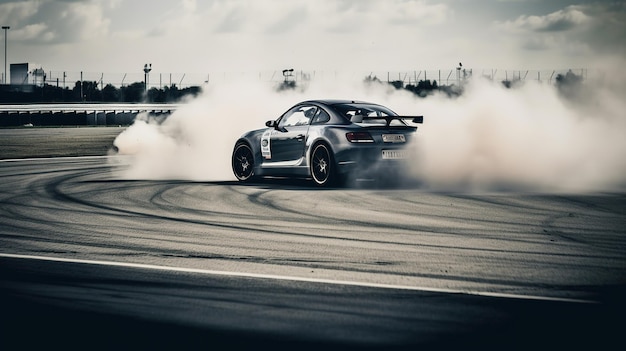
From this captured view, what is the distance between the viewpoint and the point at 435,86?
70.6 m

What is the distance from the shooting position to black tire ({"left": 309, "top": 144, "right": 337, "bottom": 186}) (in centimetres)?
1527

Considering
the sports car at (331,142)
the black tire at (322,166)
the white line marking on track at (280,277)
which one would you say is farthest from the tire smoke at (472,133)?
the white line marking on track at (280,277)

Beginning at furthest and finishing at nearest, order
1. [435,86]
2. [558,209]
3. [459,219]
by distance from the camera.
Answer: [435,86]
[558,209]
[459,219]

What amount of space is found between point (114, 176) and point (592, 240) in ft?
38.0

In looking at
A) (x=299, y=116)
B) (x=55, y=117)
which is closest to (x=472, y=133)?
(x=299, y=116)

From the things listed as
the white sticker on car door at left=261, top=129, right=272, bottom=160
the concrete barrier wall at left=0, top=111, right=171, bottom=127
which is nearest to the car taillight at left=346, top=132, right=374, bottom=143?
the white sticker on car door at left=261, top=129, right=272, bottom=160

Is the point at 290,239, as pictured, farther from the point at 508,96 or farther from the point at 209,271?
the point at 508,96

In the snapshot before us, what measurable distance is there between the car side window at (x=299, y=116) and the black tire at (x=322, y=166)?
743 mm

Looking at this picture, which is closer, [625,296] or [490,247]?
[625,296]

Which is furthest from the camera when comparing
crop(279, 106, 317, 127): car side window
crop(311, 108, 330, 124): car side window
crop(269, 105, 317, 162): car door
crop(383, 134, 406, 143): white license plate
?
crop(279, 106, 317, 127): car side window

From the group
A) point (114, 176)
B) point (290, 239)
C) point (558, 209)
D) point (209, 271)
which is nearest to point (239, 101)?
point (114, 176)

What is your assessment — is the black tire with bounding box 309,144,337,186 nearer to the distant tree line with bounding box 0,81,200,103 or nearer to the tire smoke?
the tire smoke

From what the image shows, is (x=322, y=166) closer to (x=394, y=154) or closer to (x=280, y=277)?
(x=394, y=154)

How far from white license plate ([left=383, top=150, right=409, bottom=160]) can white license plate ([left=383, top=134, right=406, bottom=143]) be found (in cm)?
16
